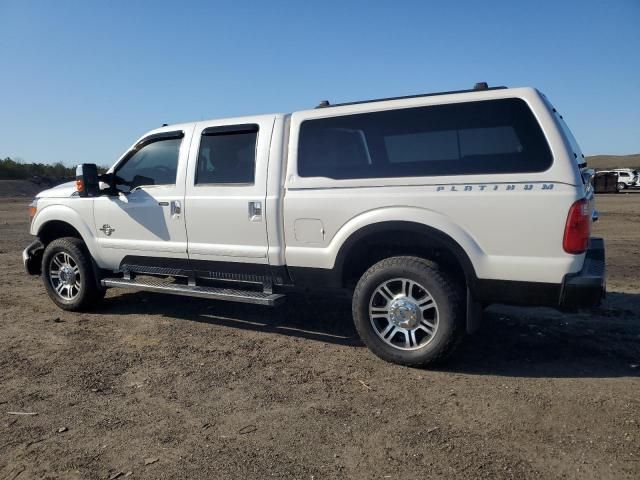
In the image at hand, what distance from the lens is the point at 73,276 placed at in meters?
6.20

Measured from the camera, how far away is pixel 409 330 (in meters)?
4.30

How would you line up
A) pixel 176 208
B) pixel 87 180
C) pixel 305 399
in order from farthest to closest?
pixel 87 180
pixel 176 208
pixel 305 399

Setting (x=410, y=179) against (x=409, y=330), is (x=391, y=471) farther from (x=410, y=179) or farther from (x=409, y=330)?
(x=410, y=179)

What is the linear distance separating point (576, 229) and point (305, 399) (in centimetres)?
226

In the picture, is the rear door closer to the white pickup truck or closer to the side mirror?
the white pickup truck

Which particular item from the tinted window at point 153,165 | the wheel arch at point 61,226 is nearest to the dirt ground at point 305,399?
the wheel arch at point 61,226

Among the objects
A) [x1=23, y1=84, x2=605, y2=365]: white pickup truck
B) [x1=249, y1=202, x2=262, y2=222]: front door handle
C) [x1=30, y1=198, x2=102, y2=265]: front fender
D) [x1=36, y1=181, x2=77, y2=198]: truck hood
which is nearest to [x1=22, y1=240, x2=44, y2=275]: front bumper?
[x1=30, y1=198, x2=102, y2=265]: front fender

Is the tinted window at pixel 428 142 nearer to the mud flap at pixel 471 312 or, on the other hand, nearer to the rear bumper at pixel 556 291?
the rear bumper at pixel 556 291

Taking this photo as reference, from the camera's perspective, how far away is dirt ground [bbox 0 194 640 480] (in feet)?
9.50

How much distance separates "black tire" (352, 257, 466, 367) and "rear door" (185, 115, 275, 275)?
3.67ft

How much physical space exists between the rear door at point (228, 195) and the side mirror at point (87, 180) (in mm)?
1188

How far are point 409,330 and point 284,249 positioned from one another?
1368 mm

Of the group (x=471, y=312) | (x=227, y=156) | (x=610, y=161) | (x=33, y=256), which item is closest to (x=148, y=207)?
(x=227, y=156)

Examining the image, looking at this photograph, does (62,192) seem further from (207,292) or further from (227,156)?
(207,292)
